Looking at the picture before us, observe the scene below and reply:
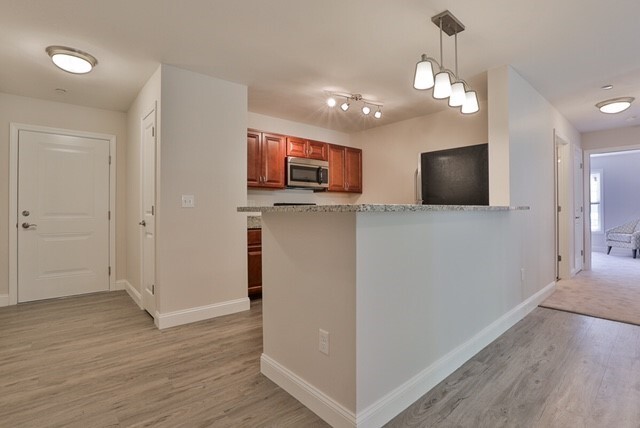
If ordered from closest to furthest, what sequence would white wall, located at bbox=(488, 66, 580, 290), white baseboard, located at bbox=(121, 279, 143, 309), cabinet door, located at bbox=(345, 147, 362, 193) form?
white wall, located at bbox=(488, 66, 580, 290) < white baseboard, located at bbox=(121, 279, 143, 309) < cabinet door, located at bbox=(345, 147, 362, 193)

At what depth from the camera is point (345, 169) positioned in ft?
16.7

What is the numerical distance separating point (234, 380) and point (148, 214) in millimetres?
1977

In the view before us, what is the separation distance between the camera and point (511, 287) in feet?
9.44

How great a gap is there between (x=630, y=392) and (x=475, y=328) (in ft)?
2.75

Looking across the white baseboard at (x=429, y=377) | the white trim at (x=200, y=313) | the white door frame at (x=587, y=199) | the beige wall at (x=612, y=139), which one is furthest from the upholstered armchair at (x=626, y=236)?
the white trim at (x=200, y=313)

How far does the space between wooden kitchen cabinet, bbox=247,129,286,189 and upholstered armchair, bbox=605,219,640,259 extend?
735cm

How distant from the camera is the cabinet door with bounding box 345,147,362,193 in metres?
5.12

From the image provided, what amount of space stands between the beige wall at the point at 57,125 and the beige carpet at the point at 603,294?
5256mm

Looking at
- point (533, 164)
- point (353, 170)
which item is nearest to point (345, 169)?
point (353, 170)

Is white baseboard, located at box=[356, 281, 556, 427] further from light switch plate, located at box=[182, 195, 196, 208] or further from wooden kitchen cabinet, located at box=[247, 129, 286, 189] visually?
wooden kitchen cabinet, located at box=[247, 129, 286, 189]

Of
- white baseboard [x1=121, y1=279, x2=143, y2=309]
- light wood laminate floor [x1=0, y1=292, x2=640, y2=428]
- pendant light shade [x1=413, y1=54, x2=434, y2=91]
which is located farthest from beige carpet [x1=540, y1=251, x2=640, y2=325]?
white baseboard [x1=121, y1=279, x2=143, y2=309]

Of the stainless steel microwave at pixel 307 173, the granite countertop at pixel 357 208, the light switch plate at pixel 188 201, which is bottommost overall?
the granite countertop at pixel 357 208

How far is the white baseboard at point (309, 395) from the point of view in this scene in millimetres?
1504

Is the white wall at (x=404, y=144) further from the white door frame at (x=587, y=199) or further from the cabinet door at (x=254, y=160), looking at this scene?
the white door frame at (x=587, y=199)
